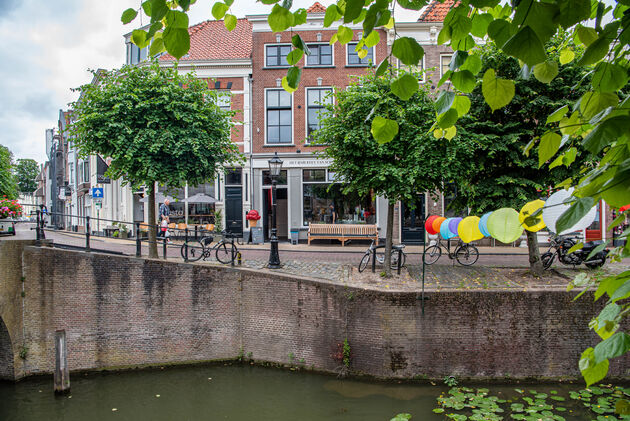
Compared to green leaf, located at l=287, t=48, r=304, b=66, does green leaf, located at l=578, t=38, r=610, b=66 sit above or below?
below

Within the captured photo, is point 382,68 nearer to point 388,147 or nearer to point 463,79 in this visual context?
point 463,79

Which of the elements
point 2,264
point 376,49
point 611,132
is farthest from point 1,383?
point 376,49

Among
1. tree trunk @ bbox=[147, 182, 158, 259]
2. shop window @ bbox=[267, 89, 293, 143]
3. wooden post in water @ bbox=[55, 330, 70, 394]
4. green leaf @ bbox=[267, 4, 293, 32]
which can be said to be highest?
shop window @ bbox=[267, 89, 293, 143]

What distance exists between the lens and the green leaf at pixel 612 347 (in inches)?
48.8

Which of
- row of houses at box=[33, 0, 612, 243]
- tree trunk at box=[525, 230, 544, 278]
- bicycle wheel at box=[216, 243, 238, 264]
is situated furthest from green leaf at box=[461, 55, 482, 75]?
row of houses at box=[33, 0, 612, 243]

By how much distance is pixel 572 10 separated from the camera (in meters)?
1.42

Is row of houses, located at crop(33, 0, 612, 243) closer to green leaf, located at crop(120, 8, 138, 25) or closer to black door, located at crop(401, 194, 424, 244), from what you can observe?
black door, located at crop(401, 194, 424, 244)

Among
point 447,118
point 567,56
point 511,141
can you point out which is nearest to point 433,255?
→ point 511,141

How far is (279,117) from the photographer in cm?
1734

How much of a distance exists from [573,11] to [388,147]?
8200 millimetres

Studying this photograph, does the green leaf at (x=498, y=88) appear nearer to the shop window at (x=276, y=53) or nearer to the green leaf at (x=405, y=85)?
the green leaf at (x=405, y=85)

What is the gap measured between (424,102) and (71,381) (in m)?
10.9

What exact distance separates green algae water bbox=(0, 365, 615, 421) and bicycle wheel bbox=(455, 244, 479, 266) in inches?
151

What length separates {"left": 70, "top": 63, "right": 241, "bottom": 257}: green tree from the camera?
986 centimetres
